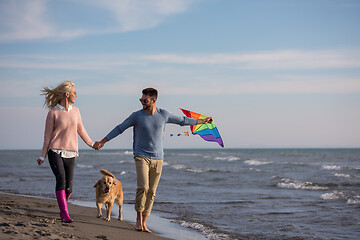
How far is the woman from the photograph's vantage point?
5.35m

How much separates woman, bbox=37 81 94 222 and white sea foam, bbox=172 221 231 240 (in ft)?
6.71

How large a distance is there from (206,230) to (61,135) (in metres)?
2.71

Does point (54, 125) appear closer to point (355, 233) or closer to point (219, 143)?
point (219, 143)

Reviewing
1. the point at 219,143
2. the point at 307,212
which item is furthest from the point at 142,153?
the point at 307,212

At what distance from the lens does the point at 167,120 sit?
563cm

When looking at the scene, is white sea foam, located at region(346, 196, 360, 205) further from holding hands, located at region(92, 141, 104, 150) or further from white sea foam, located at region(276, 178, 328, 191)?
holding hands, located at region(92, 141, 104, 150)

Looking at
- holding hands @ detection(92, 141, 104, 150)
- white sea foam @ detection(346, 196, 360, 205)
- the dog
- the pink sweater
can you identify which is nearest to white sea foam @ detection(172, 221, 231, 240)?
the dog

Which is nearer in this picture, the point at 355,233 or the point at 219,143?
the point at 219,143

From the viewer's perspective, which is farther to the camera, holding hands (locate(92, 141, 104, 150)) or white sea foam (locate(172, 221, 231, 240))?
white sea foam (locate(172, 221, 231, 240))

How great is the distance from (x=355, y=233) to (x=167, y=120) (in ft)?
12.4

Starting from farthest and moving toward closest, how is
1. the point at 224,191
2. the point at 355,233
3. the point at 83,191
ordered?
the point at 224,191, the point at 83,191, the point at 355,233

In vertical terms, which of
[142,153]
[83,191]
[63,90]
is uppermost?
[63,90]

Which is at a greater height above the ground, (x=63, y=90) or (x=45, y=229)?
(x=63, y=90)

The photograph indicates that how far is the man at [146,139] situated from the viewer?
5426 mm
